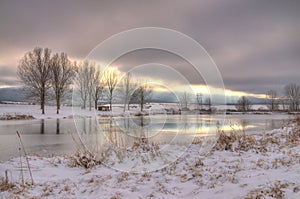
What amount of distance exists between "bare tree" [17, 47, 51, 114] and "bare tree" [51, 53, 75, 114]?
103 cm

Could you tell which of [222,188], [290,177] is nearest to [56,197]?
[222,188]

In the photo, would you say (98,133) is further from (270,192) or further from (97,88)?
(97,88)

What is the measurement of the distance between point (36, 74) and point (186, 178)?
3681 cm

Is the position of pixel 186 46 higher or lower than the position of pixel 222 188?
higher

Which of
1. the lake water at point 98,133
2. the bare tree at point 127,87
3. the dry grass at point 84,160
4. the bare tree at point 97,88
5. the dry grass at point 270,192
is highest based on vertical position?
the bare tree at point 97,88

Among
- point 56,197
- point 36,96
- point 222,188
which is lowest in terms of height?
point 56,197

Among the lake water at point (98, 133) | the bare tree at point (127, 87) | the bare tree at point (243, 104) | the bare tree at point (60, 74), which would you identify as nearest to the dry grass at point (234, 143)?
the lake water at point (98, 133)

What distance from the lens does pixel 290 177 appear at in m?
3.55

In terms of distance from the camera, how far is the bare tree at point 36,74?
1399 inches

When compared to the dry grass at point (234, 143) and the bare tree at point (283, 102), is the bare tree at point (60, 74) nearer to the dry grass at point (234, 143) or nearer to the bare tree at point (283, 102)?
the dry grass at point (234, 143)

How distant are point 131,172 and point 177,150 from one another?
6.71 ft

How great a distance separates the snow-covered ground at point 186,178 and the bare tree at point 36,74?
33.0 metres

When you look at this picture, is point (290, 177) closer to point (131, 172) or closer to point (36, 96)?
point (131, 172)

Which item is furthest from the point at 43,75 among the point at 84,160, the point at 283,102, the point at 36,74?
Answer: the point at 283,102
